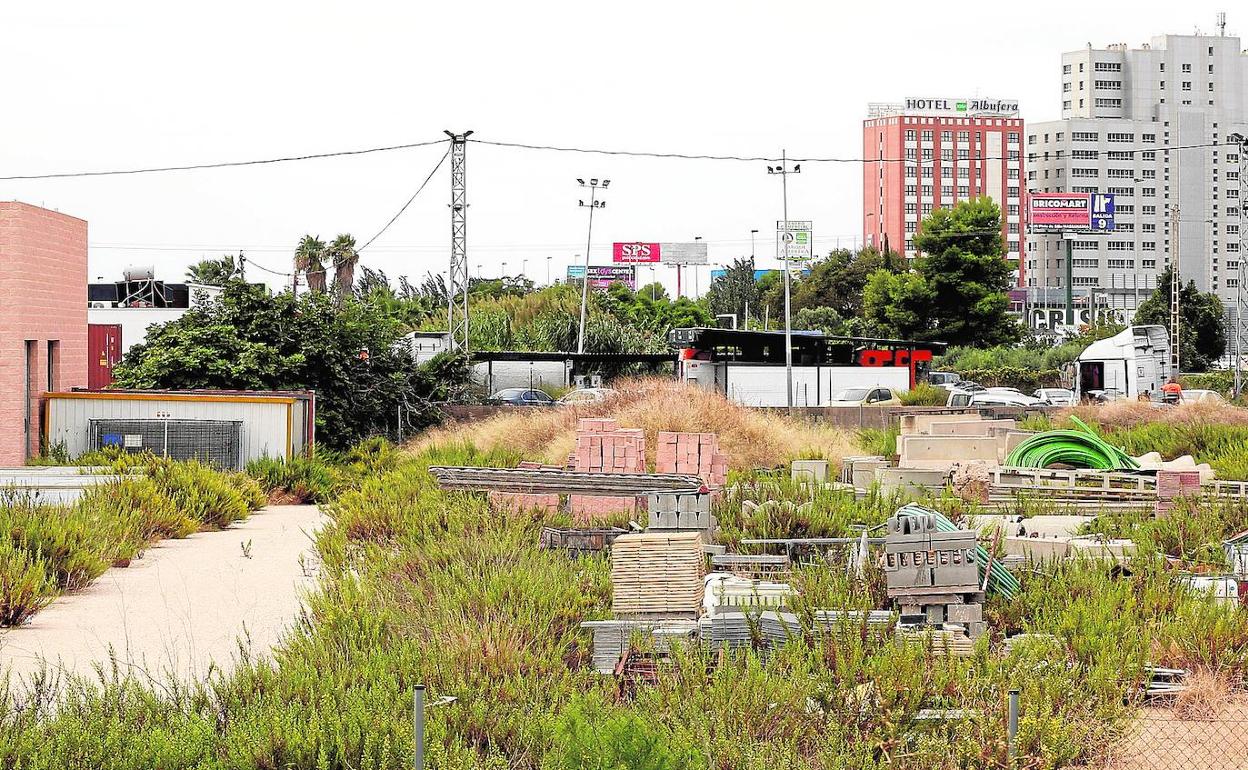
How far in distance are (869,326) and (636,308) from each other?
14981mm

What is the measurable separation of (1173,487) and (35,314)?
20976 mm

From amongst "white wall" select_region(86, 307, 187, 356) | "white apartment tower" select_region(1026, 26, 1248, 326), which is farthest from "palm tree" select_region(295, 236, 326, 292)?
"white apartment tower" select_region(1026, 26, 1248, 326)

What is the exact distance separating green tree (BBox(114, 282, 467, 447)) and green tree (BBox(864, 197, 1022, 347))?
44134 millimetres

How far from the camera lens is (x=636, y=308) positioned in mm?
89625

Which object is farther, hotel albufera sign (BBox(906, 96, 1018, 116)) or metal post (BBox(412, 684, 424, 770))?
hotel albufera sign (BBox(906, 96, 1018, 116))

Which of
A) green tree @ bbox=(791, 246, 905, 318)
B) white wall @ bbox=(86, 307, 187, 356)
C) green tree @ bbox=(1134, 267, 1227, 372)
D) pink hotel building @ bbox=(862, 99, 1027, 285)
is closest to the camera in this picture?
white wall @ bbox=(86, 307, 187, 356)

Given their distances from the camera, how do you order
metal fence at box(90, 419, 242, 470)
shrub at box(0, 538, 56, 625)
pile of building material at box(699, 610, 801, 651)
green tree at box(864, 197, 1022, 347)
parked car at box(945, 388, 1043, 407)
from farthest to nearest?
1. green tree at box(864, 197, 1022, 347)
2. parked car at box(945, 388, 1043, 407)
3. metal fence at box(90, 419, 242, 470)
4. shrub at box(0, 538, 56, 625)
5. pile of building material at box(699, 610, 801, 651)

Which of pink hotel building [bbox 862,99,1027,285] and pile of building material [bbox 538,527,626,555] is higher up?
pink hotel building [bbox 862,99,1027,285]

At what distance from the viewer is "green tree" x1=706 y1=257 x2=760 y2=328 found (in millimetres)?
115875

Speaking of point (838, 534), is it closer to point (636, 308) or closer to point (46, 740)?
point (46, 740)

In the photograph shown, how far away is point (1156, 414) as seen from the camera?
33.0 metres

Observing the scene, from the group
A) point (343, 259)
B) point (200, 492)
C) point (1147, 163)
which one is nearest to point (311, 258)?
point (343, 259)

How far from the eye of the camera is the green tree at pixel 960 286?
245ft

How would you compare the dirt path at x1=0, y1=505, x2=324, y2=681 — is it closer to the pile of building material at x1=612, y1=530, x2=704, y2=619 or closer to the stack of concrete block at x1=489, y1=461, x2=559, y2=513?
the stack of concrete block at x1=489, y1=461, x2=559, y2=513
